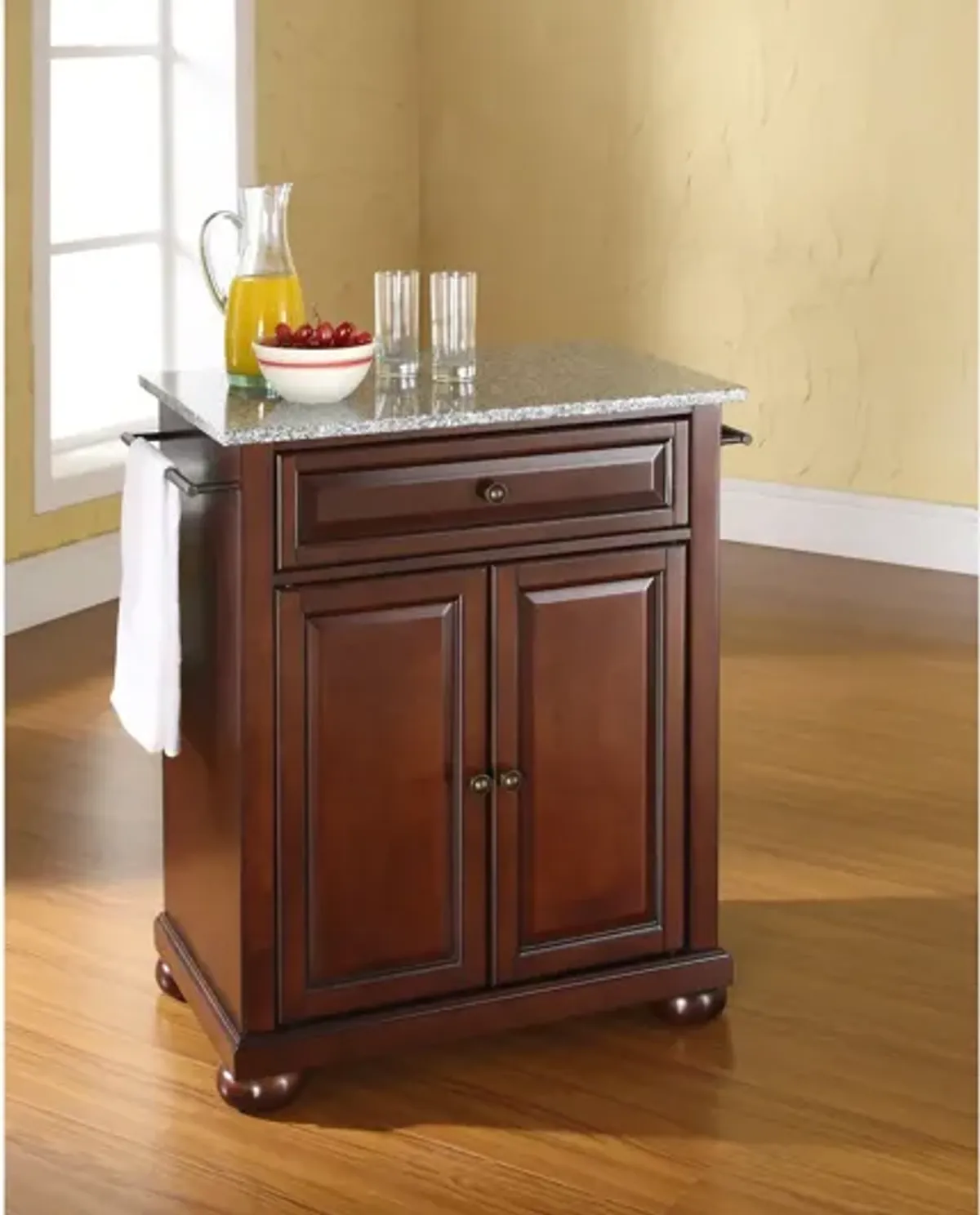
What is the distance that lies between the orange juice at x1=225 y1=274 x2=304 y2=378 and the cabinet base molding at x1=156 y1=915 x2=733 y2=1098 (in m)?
0.76

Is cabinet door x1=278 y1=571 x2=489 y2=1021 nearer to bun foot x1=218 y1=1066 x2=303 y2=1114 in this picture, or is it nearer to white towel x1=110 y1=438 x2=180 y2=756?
bun foot x1=218 y1=1066 x2=303 y2=1114

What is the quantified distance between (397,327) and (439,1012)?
0.84 metres

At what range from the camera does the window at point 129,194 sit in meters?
5.12

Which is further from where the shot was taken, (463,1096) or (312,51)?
(312,51)

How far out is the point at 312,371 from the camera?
8.81 ft

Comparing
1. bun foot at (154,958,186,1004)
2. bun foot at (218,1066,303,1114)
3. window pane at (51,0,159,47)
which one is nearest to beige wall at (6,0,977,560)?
window pane at (51,0,159,47)

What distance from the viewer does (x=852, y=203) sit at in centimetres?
529

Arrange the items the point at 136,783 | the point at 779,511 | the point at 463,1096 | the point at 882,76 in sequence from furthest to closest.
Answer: the point at 779,511
the point at 882,76
the point at 136,783
the point at 463,1096

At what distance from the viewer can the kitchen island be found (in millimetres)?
2664

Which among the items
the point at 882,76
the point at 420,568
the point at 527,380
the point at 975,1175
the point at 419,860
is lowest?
the point at 975,1175

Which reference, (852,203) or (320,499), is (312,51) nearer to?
(852,203)

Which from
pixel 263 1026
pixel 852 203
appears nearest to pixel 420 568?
pixel 263 1026

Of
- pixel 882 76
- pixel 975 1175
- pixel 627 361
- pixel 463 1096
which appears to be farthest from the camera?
pixel 882 76

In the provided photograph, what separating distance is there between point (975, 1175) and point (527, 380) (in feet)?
3.50
